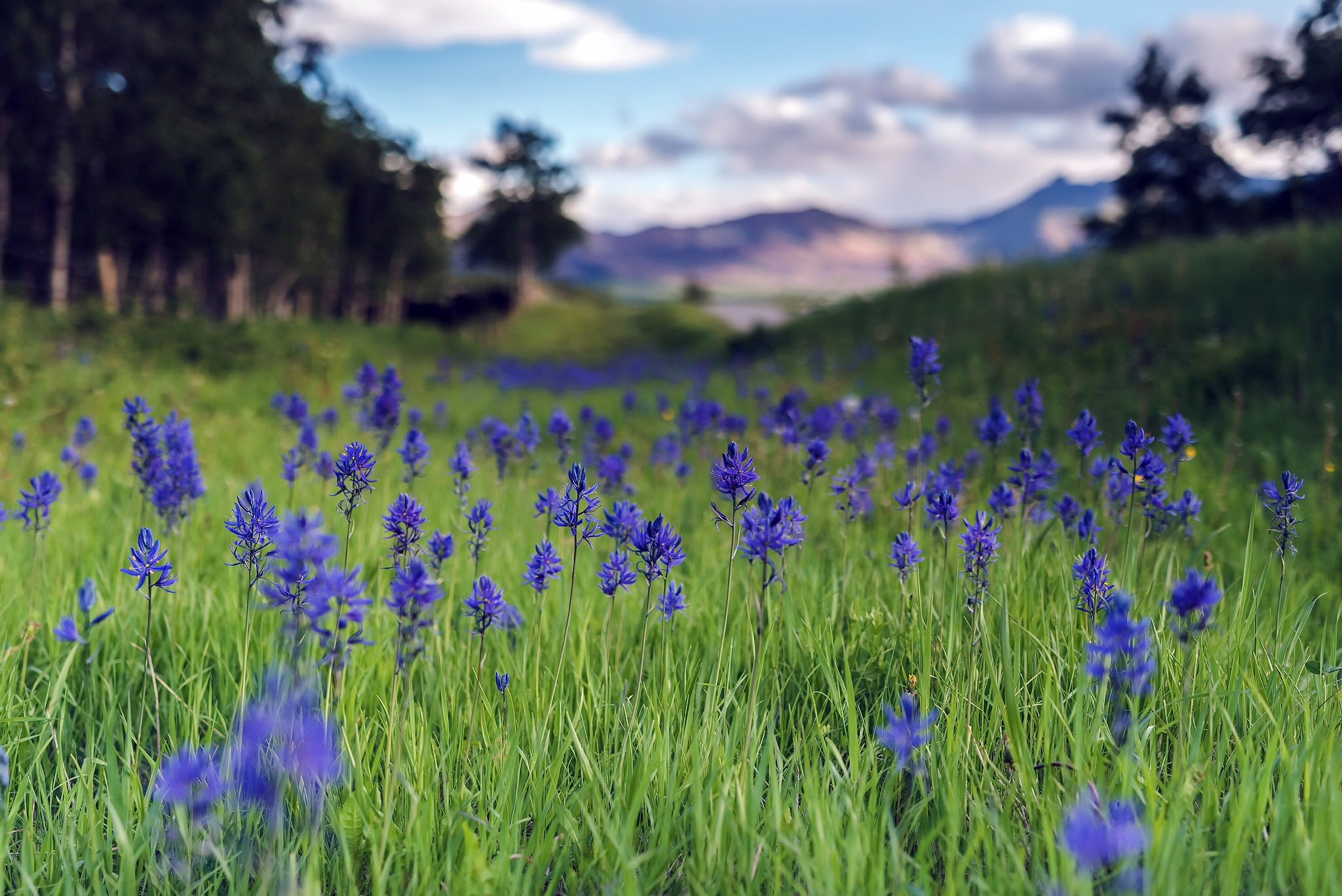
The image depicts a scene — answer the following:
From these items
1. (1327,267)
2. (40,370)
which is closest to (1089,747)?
(40,370)

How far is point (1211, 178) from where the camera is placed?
33.9 m

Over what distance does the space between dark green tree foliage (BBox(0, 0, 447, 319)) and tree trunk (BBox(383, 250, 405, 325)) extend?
10.0 m

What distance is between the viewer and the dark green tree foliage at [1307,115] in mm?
24266

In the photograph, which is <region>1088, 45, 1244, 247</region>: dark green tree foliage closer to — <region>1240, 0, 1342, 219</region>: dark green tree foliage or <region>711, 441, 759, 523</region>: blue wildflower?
<region>1240, 0, 1342, 219</region>: dark green tree foliage

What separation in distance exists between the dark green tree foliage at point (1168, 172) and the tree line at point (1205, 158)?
Result: 1.1 inches

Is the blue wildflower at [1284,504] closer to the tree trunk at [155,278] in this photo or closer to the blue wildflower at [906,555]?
the blue wildflower at [906,555]

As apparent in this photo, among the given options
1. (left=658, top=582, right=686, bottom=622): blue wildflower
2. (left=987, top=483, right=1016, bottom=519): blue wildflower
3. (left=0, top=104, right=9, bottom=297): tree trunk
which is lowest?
(left=658, top=582, right=686, bottom=622): blue wildflower

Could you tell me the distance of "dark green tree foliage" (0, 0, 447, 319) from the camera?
1902 centimetres

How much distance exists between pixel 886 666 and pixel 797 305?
586 inches

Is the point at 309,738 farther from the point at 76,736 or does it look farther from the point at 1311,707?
the point at 1311,707

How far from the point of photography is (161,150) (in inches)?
793

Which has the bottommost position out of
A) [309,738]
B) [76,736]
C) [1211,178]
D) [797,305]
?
[76,736]

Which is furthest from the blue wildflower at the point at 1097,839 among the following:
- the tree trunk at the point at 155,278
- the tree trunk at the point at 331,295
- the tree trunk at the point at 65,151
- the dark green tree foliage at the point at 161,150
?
the tree trunk at the point at 331,295

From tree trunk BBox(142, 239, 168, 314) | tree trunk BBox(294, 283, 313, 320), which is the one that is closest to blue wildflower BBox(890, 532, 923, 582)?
tree trunk BBox(142, 239, 168, 314)
